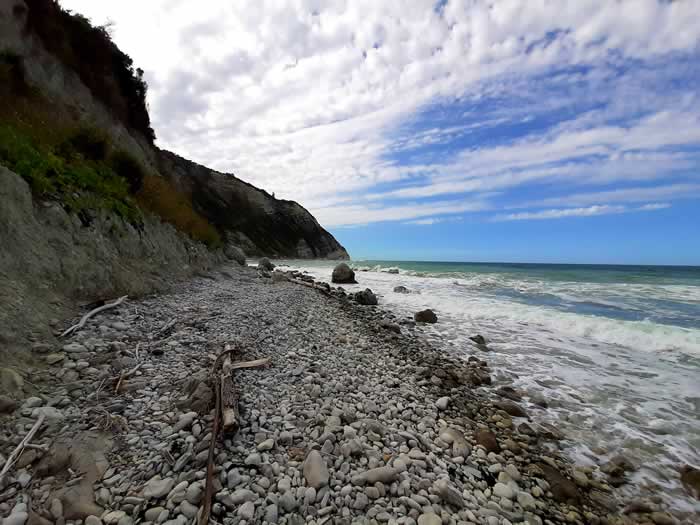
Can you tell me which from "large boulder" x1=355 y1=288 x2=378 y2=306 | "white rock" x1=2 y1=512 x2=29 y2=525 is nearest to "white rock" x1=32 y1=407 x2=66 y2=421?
"white rock" x1=2 y1=512 x2=29 y2=525

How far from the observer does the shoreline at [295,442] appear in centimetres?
253

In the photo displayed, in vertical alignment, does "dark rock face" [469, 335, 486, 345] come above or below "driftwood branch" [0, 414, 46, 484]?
below

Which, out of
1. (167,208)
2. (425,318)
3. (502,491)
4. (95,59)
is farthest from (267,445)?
(95,59)

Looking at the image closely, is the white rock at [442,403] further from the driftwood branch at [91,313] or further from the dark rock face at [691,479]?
the driftwood branch at [91,313]

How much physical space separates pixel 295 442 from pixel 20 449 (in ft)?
7.37

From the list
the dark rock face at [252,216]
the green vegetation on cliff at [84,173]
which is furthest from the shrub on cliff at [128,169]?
the dark rock face at [252,216]

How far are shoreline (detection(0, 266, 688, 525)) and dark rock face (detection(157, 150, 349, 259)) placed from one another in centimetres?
5323

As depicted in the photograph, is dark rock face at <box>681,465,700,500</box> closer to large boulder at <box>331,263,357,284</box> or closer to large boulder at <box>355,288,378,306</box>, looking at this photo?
large boulder at <box>355,288,378,306</box>

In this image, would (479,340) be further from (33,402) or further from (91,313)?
(33,402)

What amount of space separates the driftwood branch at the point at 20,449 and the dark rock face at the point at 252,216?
179ft

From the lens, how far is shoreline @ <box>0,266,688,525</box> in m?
2.53

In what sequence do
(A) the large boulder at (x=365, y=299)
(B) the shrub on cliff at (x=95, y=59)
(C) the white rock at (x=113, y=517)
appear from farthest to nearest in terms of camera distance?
(B) the shrub on cliff at (x=95, y=59)
(A) the large boulder at (x=365, y=299)
(C) the white rock at (x=113, y=517)

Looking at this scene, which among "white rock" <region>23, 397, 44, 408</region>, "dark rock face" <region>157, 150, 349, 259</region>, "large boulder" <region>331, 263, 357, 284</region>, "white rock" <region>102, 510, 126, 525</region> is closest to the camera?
"white rock" <region>102, 510, 126, 525</region>

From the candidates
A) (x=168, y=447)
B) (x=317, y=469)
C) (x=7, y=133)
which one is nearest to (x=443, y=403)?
(x=317, y=469)
